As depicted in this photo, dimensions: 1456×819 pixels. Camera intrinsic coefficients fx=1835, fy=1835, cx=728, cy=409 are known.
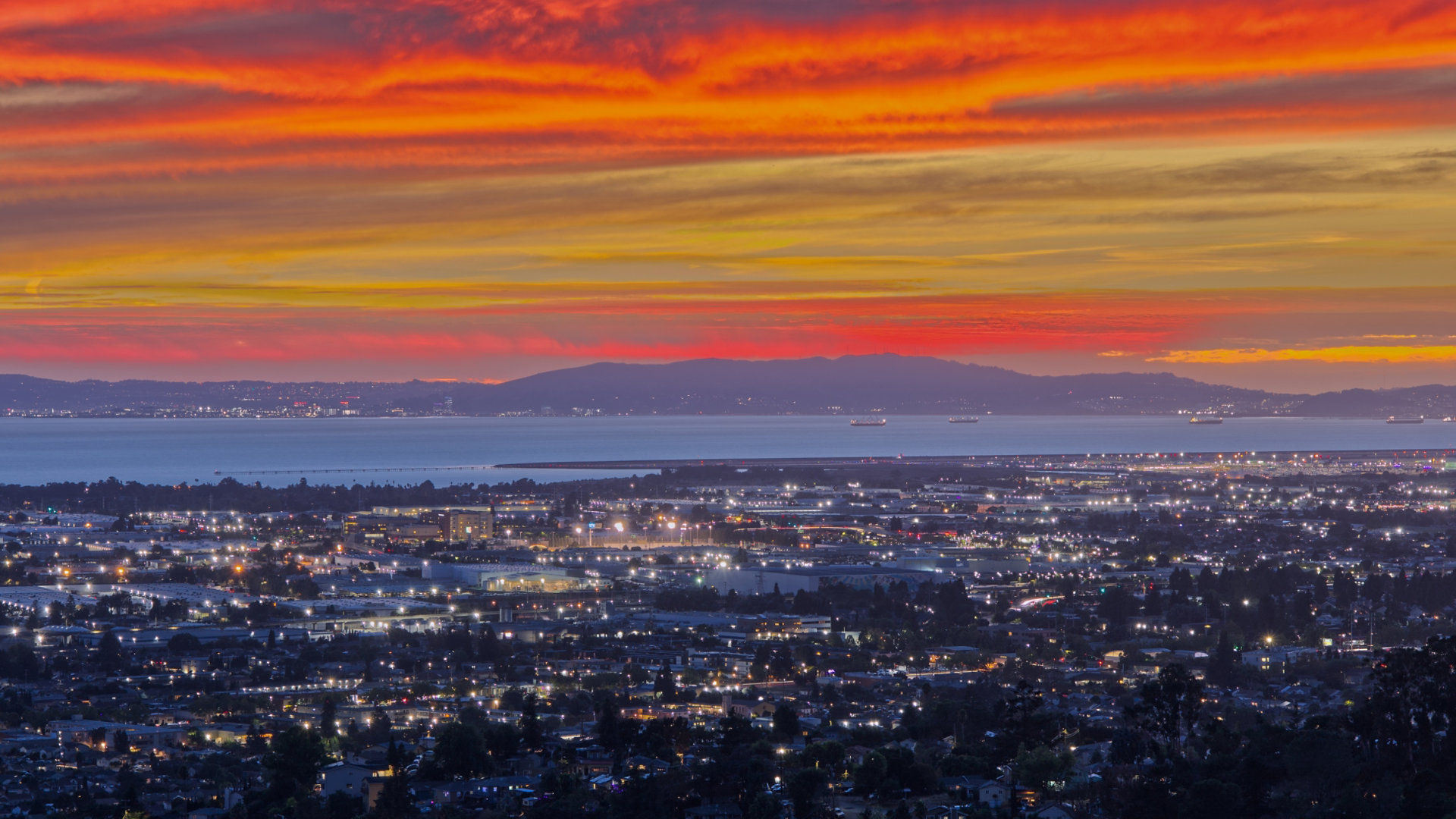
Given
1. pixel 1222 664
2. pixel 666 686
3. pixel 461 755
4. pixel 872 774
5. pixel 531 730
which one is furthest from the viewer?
pixel 1222 664

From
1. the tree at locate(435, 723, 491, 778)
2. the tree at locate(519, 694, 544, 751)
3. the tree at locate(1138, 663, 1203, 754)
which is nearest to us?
the tree at locate(1138, 663, 1203, 754)

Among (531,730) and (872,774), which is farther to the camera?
(531,730)

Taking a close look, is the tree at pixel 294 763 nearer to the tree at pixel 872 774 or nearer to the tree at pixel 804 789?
the tree at pixel 804 789

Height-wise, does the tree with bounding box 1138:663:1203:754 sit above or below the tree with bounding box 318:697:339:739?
above

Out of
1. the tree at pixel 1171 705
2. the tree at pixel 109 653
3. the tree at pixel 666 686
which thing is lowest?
the tree at pixel 109 653

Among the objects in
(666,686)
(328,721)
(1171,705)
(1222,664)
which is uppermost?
(1171,705)

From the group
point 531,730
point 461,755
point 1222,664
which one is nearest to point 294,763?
point 461,755

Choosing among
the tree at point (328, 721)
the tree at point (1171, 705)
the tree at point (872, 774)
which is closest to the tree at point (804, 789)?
the tree at point (872, 774)

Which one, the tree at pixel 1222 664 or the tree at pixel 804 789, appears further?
the tree at pixel 1222 664

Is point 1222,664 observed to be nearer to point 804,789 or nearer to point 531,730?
point 531,730

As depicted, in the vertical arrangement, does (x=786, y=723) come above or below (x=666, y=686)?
above

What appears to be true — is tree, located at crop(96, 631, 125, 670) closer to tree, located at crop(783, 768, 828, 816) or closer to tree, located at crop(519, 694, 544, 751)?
tree, located at crop(519, 694, 544, 751)

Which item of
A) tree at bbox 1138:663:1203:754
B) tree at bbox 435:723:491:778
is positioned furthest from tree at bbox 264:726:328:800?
tree at bbox 1138:663:1203:754
